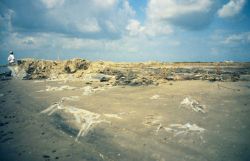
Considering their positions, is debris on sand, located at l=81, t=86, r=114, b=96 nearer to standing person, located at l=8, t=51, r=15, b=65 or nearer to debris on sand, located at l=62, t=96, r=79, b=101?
debris on sand, located at l=62, t=96, r=79, b=101

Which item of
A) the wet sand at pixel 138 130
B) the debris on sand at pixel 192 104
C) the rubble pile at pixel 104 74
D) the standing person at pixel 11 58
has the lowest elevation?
the wet sand at pixel 138 130

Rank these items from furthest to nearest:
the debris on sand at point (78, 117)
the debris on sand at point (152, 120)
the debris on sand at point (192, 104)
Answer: the debris on sand at point (192, 104), the debris on sand at point (78, 117), the debris on sand at point (152, 120)

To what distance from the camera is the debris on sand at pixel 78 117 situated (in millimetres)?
9164

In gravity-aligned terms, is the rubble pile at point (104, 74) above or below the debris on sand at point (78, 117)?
above

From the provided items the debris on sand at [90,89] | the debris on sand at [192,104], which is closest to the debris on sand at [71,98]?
the debris on sand at [90,89]

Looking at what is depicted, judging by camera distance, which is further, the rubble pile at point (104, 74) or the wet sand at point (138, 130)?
the rubble pile at point (104, 74)

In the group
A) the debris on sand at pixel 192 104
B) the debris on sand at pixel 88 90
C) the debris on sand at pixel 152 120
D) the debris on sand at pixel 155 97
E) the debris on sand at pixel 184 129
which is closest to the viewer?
the debris on sand at pixel 184 129

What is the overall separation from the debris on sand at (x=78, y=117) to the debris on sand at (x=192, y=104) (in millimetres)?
3767

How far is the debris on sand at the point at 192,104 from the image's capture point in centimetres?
1019

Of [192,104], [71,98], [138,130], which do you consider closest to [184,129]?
[138,130]

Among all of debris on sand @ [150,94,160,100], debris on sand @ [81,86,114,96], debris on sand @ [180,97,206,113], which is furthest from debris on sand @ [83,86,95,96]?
debris on sand @ [180,97,206,113]

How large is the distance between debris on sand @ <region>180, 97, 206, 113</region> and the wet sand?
222mm

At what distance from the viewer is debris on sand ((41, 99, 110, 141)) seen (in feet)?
30.1

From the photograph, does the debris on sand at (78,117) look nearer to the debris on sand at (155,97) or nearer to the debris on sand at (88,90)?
the debris on sand at (88,90)
